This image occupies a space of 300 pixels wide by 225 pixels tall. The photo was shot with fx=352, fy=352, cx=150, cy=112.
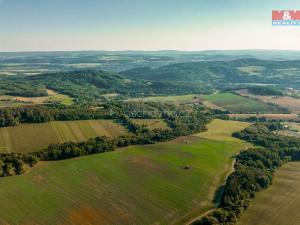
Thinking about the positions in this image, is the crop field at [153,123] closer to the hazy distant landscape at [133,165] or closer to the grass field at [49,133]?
the hazy distant landscape at [133,165]

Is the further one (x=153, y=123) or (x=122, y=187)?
(x=153, y=123)

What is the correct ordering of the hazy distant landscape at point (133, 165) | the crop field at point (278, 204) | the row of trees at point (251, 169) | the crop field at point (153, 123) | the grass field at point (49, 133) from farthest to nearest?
the crop field at point (153, 123)
the grass field at point (49, 133)
the hazy distant landscape at point (133, 165)
the row of trees at point (251, 169)
the crop field at point (278, 204)

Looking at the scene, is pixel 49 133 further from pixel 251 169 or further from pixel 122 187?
pixel 251 169

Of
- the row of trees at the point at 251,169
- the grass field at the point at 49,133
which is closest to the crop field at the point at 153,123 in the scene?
the grass field at the point at 49,133

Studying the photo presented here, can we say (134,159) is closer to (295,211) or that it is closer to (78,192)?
(78,192)

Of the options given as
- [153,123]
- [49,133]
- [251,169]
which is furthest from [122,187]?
[153,123]

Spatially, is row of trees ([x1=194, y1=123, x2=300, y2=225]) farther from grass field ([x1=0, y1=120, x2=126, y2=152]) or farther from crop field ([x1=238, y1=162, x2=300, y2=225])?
grass field ([x1=0, y1=120, x2=126, y2=152])
